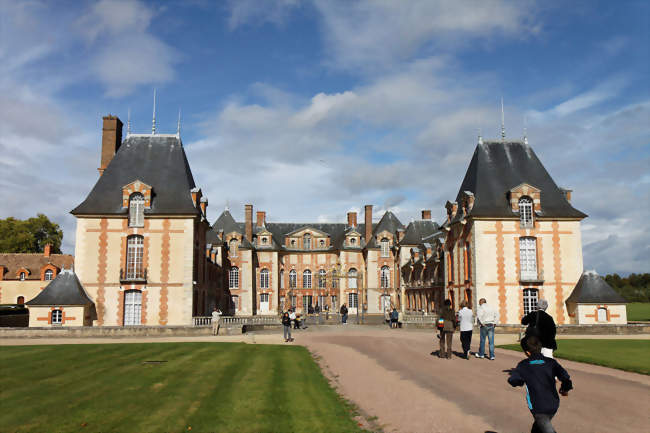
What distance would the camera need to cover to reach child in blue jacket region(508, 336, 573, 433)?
533 cm

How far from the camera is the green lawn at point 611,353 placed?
41.4ft

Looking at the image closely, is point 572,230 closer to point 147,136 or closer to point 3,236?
point 147,136

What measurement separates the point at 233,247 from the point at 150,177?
23.3 m

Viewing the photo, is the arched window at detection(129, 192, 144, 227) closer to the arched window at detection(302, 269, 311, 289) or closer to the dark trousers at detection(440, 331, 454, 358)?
the dark trousers at detection(440, 331, 454, 358)

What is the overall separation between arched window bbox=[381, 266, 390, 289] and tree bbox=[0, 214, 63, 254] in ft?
120

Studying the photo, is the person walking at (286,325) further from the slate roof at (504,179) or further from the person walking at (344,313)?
the slate roof at (504,179)

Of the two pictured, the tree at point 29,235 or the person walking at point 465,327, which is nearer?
the person walking at point 465,327

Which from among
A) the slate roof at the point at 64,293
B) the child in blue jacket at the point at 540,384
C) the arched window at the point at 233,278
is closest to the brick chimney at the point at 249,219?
the arched window at the point at 233,278

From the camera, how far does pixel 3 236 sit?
5962 centimetres

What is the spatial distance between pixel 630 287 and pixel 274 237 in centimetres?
6002

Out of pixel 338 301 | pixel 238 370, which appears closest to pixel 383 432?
pixel 238 370

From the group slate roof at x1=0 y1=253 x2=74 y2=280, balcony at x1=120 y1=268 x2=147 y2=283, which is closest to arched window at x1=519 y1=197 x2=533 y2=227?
balcony at x1=120 y1=268 x2=147 y2=283

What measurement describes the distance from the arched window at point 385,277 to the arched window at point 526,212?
25.2 metres

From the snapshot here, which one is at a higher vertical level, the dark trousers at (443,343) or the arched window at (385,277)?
the arched window at (385,277)
